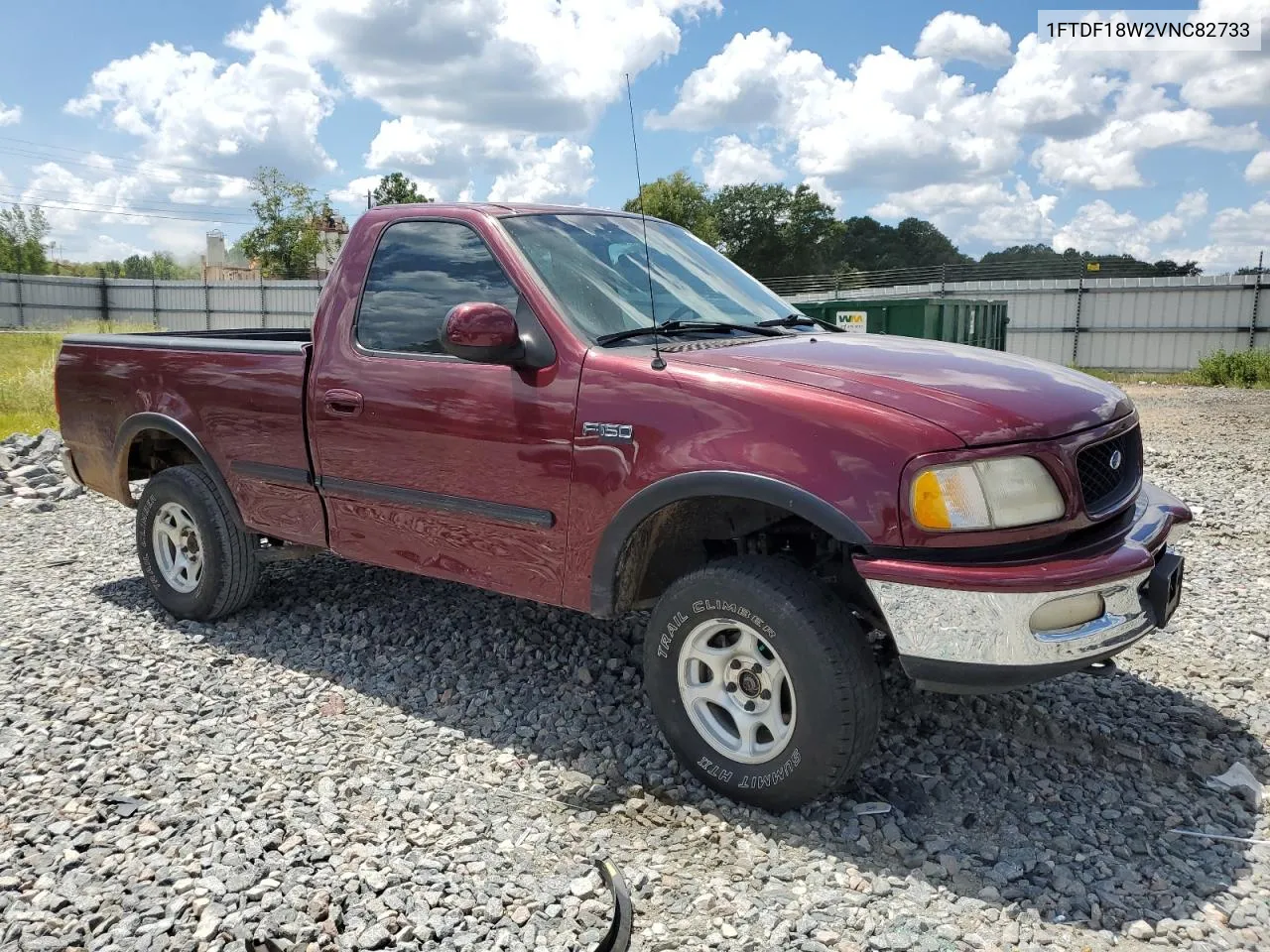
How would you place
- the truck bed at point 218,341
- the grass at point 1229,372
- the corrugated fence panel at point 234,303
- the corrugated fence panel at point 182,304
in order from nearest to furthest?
the truck bed at point 218,341 < the grass at point 1229,372 < the corrugated fence panel at point 234,303 < the corrugated fence panel at point 182,304

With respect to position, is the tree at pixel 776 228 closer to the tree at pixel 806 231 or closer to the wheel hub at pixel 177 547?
the tree at pixel 806 231

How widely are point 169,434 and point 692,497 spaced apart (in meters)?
3.33

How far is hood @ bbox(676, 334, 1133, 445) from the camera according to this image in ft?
9.62

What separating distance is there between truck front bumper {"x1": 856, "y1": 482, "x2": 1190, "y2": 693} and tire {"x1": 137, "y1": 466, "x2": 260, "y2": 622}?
336 centimetres

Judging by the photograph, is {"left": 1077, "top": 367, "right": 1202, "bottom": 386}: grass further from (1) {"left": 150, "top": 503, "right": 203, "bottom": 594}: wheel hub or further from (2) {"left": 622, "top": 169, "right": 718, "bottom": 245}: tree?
(2) {"left": 622, "top": 169, "right": 718, "bottom": 245}: tree

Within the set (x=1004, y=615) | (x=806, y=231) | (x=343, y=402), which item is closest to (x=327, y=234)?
(x=806, y=231)

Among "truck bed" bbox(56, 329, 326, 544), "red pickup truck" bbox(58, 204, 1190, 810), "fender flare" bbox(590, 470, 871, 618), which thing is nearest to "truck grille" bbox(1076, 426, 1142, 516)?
"red pickup truck" bbox(58, 204, 1190, 810)

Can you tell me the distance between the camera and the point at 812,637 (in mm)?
3008

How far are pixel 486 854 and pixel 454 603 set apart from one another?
2365 mm

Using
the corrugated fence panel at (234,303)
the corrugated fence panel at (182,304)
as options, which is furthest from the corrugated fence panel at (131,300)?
the corrugated fence panel at (234,303)

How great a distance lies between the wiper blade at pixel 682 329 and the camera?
363 centimetres

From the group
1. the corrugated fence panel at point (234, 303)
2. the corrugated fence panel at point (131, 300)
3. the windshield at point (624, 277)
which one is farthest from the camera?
the corrugated fence panel at point (131, 300)

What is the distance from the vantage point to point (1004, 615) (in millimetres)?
2805

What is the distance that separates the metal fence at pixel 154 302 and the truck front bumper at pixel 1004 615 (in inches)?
1472
